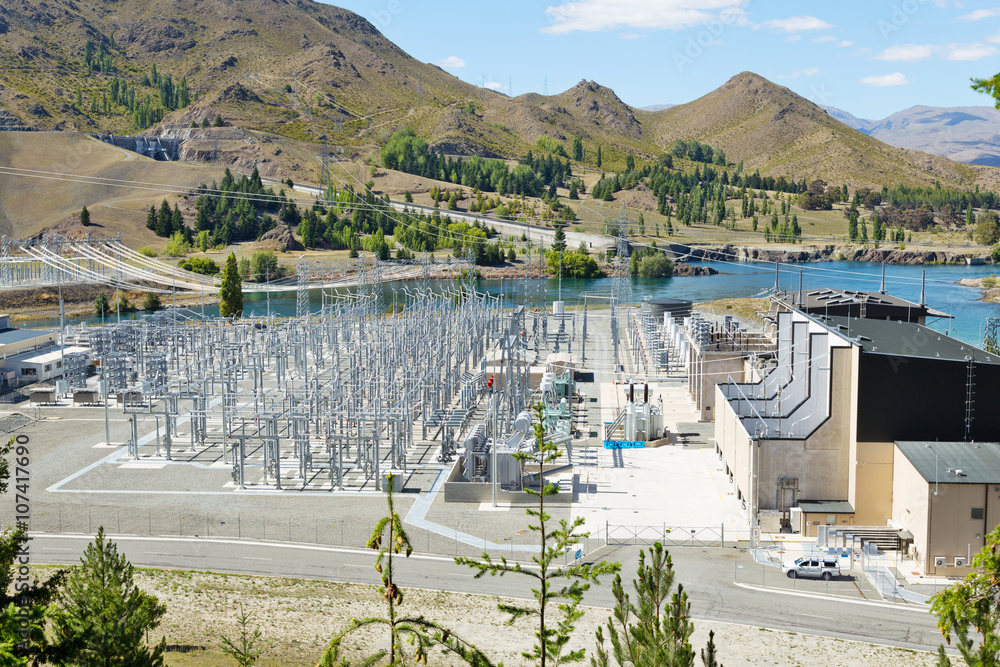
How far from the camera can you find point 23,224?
123312 mm

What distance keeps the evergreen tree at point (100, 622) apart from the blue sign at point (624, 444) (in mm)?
19791

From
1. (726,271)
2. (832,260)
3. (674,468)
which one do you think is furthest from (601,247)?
(674,468)

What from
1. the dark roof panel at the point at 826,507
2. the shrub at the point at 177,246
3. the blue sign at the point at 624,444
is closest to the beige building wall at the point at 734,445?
the dark roof panel at the point at 826,507

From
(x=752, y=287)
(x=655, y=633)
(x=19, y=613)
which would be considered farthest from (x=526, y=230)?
(x=19, y=613)

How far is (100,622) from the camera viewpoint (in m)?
12.7


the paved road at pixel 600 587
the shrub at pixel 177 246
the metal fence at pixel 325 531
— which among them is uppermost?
the shrub at pixel 177 246

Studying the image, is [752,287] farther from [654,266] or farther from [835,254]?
[835,254]

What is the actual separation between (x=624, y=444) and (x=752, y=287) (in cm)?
6601

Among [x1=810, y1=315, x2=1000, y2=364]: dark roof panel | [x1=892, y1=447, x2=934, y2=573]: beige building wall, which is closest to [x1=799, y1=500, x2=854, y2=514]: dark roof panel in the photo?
[x1=892, y1=447, x2=934, y2=573]: beige building wall

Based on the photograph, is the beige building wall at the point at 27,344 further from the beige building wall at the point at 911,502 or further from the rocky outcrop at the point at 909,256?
the rocky outcrop at the point at 909,256

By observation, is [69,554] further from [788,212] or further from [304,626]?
[788,212]

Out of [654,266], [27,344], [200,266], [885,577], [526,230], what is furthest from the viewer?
[526,230]

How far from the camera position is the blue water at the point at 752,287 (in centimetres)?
8306

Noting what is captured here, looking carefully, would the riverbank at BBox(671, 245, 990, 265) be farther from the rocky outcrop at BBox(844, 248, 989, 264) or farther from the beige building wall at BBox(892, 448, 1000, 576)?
the beige building wall at BBox(892, 448, 1000, 576)
